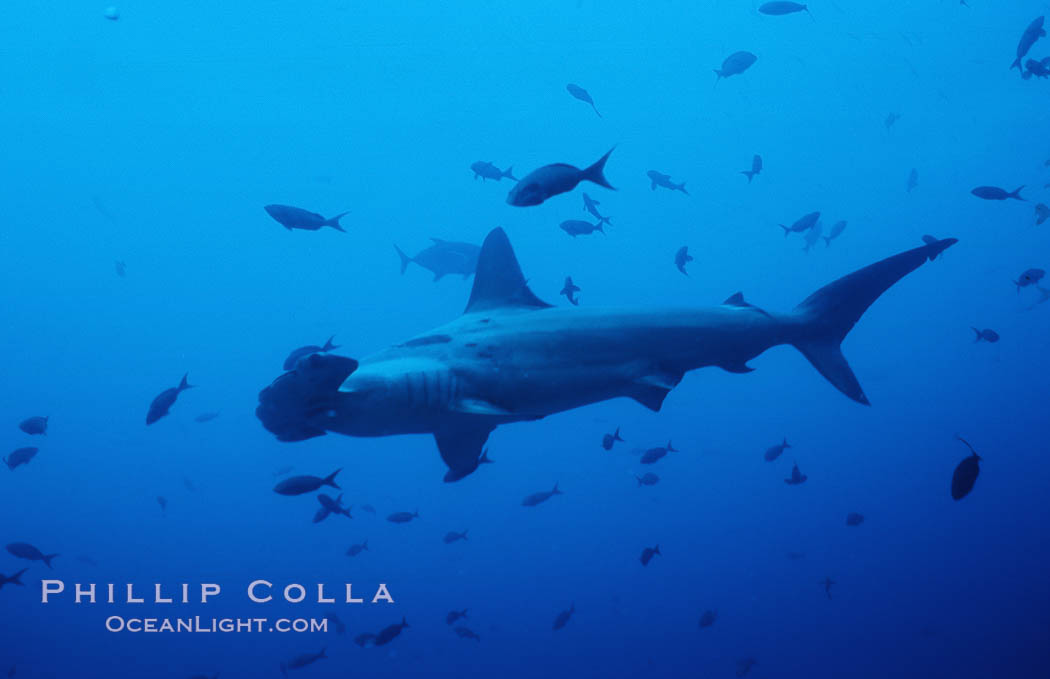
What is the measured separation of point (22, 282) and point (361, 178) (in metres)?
27.6

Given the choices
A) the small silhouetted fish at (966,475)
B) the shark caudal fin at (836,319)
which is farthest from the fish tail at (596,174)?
the small silhouetted fish at (966,475)

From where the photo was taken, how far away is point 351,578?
30672 millimetres

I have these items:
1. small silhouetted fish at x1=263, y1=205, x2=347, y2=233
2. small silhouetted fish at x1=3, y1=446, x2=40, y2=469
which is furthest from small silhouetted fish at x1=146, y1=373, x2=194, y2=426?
small silhouetted fish at x1=3, y1=446, x2=40, y2=469

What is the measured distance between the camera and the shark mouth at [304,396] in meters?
2.58

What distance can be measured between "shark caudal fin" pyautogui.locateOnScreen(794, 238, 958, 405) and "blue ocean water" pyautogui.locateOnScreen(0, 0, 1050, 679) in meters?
8.82

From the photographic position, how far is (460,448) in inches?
143

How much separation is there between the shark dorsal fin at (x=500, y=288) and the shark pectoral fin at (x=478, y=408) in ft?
2.60

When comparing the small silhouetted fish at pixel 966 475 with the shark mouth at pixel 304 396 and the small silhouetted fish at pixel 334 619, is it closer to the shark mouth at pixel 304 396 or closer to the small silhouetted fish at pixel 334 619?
the shark mouth at pixel 304 396

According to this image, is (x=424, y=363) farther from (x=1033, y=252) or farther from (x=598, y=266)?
(x=1033, y=252)

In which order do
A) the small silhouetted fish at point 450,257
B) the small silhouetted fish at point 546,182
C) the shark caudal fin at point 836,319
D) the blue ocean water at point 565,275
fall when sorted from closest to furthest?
the shark caudal fin at point 836,319 < the small silhouetted fish at point 546,182 < the small silhouetted fish at point 450,257 < the blue ocean water at point 565,275

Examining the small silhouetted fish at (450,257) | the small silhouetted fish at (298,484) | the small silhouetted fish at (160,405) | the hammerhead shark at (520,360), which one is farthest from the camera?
the small silhouetted fish at (450,257)

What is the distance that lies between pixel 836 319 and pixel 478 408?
2.45 m

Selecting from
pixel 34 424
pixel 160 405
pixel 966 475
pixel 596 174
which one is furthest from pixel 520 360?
pixel 34 424

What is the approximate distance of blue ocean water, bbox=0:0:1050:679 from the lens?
24.5 meters
